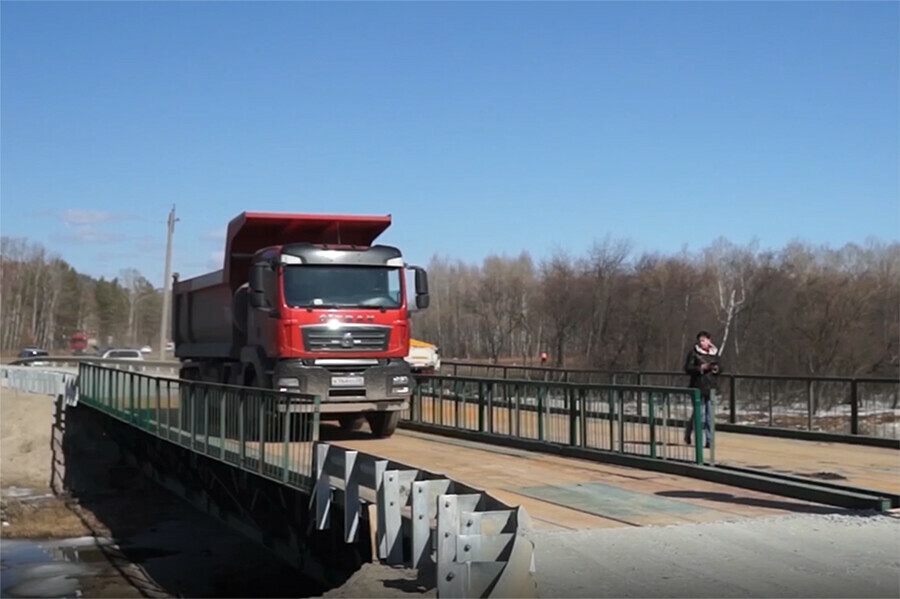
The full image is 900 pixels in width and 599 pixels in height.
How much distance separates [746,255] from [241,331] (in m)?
62.1

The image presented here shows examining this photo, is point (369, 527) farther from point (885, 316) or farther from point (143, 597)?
point (885, 316)

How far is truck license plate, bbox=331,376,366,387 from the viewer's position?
19266 mm

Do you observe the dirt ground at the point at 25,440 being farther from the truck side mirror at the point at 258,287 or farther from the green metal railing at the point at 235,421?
the truck side mirror at the point at 258,287

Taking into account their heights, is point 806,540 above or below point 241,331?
below

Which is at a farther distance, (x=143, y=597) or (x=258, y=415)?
(x=143, y=597)

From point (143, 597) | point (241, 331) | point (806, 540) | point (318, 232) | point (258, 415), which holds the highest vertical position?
point (318, 232)

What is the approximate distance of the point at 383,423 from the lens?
2075 cm

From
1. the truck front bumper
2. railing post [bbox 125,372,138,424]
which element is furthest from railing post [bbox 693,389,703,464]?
railing post [bbox 125,372,138,424]

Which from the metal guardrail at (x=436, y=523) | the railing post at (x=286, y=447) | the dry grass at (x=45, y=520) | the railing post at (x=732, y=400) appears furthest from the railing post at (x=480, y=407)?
the dry grass at (x=45, y=520)

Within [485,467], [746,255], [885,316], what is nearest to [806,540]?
[485,467]

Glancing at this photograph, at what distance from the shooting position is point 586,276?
7506 centimetres

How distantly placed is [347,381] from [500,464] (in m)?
3.73

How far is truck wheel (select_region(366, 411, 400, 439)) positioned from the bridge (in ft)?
0.71

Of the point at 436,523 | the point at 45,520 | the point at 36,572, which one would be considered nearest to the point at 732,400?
the point at 36,572
